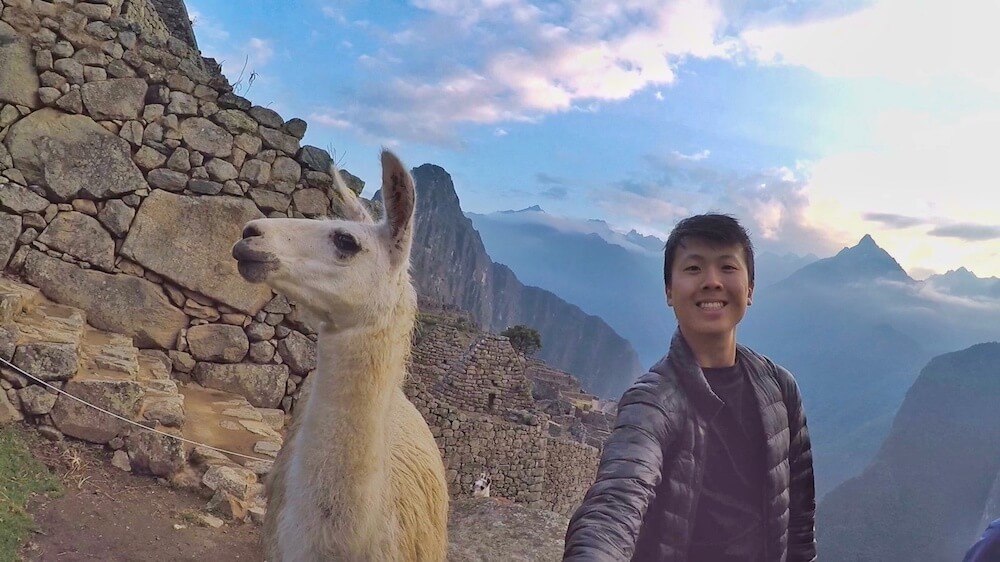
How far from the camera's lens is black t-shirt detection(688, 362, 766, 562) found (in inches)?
52.9

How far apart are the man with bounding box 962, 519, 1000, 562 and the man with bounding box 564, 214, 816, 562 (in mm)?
380

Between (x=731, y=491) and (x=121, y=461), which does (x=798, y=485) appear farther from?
(x=121, y=461)

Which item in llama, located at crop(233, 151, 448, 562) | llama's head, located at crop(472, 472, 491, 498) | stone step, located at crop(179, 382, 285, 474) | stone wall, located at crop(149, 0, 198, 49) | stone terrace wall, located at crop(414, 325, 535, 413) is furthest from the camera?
stone terrace wall, located at crop(414, 325, 535, 413)

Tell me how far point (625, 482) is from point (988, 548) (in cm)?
85

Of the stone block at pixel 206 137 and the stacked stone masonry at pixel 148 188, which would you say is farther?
the stone block at pixel 206 137

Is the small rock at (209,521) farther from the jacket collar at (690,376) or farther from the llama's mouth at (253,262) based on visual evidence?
the jacket collar at (690,376)

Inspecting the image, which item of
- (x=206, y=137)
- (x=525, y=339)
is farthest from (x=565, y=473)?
(x=525, y=339)

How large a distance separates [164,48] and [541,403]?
23.3 meters

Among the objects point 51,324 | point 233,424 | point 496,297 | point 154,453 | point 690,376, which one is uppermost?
point 496,297

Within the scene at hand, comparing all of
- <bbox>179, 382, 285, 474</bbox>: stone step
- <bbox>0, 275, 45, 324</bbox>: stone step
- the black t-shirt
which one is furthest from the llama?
<bbox>0, 275, 45, 324</bbox>: stone step

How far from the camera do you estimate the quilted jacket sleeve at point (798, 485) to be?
1.62 meters

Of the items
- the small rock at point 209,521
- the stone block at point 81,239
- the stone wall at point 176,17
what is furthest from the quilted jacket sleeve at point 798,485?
the stone wall at point 176,17

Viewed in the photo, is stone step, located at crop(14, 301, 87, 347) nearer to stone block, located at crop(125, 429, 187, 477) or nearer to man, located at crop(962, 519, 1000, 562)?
stone block, located at crop(125, 429, 187, 477)

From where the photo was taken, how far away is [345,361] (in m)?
2.17
